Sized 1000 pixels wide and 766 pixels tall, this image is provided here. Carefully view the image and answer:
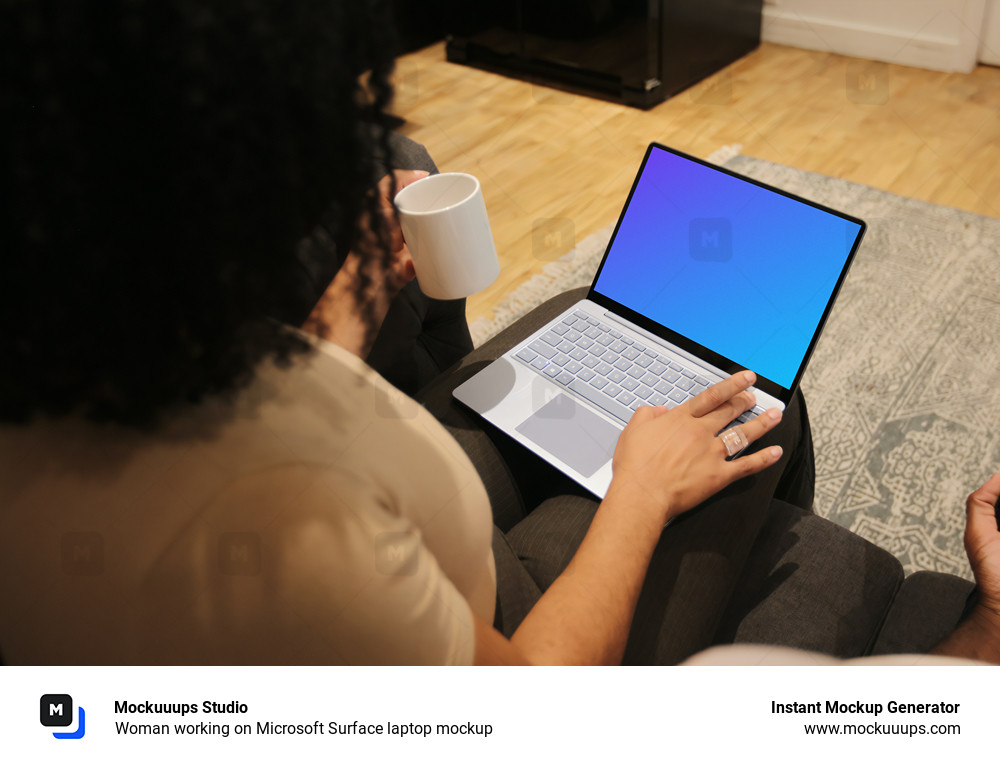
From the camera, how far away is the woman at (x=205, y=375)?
0.32 metres

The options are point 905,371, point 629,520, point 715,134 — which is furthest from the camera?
point 715,134

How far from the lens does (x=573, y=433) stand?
899 millimetres

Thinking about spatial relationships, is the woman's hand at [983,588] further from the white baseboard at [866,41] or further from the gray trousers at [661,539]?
the white baseboard at [866,41]

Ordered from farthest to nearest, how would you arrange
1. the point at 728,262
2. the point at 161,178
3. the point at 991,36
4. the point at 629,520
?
the point at 991,36 → the point at 728,262 → the point at 629,520 → the point at 161,178

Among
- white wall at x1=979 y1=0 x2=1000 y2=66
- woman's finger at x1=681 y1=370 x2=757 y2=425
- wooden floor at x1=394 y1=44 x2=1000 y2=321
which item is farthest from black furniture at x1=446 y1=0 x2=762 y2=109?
woman's finger at x1=681 y1=370 x2=757 y2=425

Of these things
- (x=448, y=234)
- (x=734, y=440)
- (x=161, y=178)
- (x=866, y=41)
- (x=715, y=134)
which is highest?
(x=161, y=178)

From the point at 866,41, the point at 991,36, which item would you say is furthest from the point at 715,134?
the point at 991,36

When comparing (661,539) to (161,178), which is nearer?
(161,178)

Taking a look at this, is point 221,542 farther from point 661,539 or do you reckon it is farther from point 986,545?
point 986,545

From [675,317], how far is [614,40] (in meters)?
2.18

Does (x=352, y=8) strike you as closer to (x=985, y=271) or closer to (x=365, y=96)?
(x=365, y=96)

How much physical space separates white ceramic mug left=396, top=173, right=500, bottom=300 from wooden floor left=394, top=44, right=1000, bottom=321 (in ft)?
3.27
